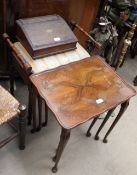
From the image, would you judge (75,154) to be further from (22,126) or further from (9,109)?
(9,109)

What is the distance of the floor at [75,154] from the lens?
154 centimetres

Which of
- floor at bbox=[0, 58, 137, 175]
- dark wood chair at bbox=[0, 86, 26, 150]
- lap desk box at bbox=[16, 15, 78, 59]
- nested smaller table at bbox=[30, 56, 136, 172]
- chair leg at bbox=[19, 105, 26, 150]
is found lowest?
floor at bbox=[0, 58, 137, 175]

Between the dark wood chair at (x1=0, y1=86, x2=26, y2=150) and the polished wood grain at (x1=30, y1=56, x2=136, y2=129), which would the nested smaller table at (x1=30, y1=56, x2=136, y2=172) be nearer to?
the polished wood grain at (x1=30, y1=56, x2=136, y2=129)

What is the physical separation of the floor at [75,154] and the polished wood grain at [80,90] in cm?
55

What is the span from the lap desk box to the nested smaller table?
0.13 m

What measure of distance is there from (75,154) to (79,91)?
0.57 metres

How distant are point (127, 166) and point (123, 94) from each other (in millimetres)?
622

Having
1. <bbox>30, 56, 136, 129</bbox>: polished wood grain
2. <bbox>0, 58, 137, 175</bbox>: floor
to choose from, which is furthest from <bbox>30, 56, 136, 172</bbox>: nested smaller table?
<bbox>0, 58, 137, 175</bbox>: floor

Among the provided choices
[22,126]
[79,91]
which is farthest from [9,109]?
[79,91]

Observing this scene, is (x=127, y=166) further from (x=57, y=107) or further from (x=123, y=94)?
(x=57, y=107)

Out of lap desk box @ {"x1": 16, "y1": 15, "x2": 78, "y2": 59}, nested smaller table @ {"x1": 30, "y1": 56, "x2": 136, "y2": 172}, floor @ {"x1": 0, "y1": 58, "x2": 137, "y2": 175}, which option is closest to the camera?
nested smaller table @ {"x1": 30, "y1": 56, "x2": 136, "y2": 172}

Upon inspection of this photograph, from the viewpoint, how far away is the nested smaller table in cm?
118

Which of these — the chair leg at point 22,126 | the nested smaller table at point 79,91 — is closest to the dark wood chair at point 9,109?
the chair leg at point 22,126

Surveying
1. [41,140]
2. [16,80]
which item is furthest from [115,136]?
[16,80]
